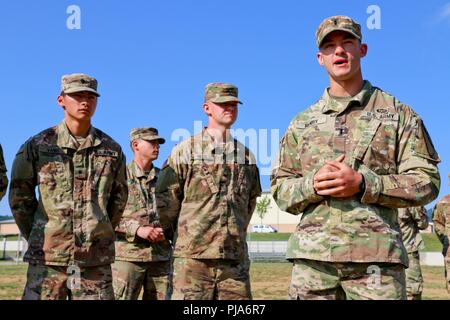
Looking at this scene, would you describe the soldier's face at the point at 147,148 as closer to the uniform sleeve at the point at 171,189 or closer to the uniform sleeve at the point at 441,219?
the uniform sleeve at the point at 171,189

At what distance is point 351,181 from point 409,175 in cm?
39

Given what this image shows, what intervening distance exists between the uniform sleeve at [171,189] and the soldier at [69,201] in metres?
0.66

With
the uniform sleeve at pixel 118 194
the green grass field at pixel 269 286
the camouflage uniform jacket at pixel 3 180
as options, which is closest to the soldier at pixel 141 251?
the uniform sleeve at pixel 118 194

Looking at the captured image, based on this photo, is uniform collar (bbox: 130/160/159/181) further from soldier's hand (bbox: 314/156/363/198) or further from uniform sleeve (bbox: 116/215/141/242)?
soldier's hand (bbox: 314/156/363/198)

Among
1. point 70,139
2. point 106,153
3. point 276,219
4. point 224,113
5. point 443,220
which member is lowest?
point 276,219

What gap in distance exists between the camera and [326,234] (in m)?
3.55

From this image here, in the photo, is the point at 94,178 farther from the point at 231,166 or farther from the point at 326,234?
the point at 326,234

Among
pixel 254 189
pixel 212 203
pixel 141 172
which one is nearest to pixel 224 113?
pixel 254 189

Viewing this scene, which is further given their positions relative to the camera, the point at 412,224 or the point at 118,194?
the point at 412,224

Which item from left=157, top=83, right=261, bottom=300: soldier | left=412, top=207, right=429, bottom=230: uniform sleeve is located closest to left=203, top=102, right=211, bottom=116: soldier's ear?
left=157, top=83, right=261, bottom=300: soldier

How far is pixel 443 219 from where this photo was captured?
10594mm

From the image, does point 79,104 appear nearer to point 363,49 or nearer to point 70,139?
point 70,139
